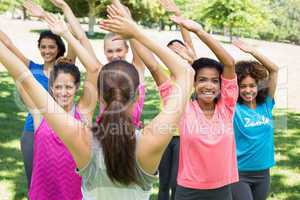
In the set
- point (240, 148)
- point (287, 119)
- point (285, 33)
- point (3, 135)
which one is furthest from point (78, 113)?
point (285, 33)

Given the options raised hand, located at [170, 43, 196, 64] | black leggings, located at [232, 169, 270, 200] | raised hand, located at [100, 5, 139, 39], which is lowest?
black leggings, located at [232, 169, 270, 200]

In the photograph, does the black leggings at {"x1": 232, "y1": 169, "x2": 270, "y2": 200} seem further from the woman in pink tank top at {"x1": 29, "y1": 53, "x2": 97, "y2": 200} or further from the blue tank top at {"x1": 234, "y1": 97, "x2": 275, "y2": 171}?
the woman in pink tank top at {"x1": 29, "y1": 53, "x2": 97, "y2": 200}

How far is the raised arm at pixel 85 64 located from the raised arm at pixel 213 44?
0.65m

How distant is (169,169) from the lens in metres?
3.91

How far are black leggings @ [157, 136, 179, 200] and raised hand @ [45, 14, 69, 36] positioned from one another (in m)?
1.55

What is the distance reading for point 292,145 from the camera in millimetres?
6844

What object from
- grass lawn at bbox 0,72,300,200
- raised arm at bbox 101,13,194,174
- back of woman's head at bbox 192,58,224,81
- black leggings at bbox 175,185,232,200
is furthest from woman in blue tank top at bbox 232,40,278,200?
grass lawn at bbox 0,72,300,200

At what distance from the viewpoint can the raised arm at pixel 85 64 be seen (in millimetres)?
2693

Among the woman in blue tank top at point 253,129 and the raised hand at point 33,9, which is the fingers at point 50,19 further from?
the woman in blue tank top at point 253,129

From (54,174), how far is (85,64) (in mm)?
752

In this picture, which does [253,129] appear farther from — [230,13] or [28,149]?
[230,13]

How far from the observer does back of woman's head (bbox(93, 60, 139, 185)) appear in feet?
6.20

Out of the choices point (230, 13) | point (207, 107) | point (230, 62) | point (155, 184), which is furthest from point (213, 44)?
point (230, 13)

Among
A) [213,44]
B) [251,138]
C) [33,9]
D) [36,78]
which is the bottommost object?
[251,138]
